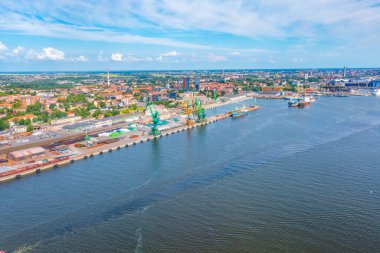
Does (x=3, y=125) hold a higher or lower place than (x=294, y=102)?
lower

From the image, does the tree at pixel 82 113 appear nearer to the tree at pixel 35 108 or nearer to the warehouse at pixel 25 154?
the tree at pixel 35 108

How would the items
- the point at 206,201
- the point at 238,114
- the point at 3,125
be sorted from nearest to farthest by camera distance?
the point at 206,201 → the point at 3,125 → the point at 238,114

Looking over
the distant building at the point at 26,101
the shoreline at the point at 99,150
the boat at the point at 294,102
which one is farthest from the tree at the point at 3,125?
the boat at the point at 294,102

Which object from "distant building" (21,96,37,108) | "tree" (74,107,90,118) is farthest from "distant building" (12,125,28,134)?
"distant building" (21,96,37,108)

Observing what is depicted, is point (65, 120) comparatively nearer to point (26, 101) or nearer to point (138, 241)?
point (26, 101)

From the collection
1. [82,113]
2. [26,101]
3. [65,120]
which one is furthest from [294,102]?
[26,101]

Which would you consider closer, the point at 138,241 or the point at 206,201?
the point at 138,241

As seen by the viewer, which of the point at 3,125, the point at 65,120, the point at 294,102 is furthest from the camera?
the point at 294,102

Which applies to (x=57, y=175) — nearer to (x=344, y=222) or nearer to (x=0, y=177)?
Result: (x=0, y=177)

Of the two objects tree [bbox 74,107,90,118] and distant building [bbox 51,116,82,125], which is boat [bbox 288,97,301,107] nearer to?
tree [bbox 74,107,90,118]
